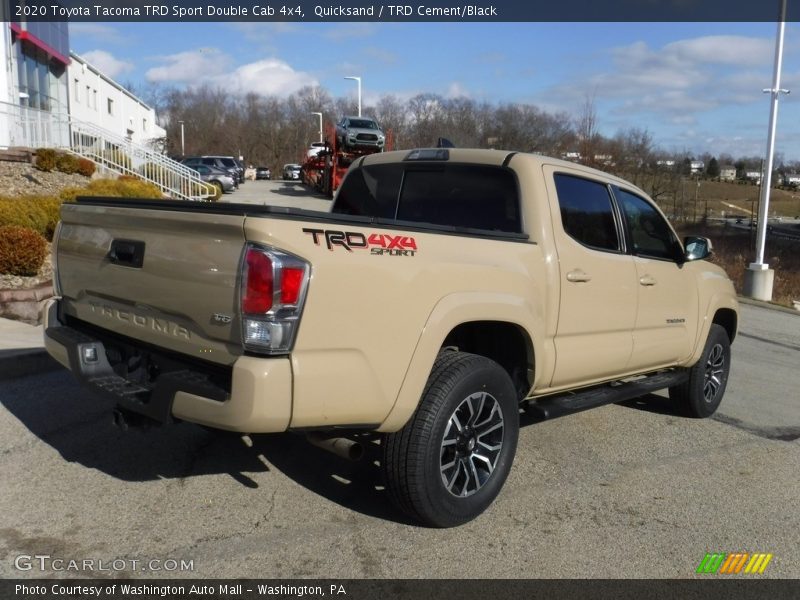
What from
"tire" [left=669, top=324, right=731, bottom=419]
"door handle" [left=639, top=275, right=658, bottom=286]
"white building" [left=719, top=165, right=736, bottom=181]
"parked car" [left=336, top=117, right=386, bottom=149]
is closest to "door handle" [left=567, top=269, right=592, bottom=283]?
"door handle" [left=639, top=275, right=658, bottom=286]

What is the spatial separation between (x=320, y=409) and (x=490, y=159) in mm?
2138

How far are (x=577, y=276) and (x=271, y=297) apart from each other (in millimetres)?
2202

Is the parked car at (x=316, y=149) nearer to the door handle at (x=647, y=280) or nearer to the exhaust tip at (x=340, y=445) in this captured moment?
the door handle at (x=647, y=280)

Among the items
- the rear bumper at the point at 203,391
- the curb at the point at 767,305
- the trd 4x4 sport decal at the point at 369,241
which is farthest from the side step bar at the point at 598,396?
the curb at the point at 767,305

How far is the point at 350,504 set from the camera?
3.97 metres

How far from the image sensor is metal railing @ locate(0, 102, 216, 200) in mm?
20250

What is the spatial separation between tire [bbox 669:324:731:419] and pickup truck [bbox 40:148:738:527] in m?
0.76

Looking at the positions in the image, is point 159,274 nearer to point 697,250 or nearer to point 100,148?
point 697,250

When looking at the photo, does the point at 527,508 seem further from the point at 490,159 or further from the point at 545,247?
the point at 490,159

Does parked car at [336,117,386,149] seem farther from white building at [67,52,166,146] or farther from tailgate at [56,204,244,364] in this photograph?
tailgate at [56,204,244,364]

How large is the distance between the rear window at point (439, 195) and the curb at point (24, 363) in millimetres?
3015

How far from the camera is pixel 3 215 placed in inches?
370

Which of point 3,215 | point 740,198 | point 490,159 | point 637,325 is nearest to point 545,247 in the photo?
point 490,159

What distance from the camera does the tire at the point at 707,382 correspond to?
5848 mm
